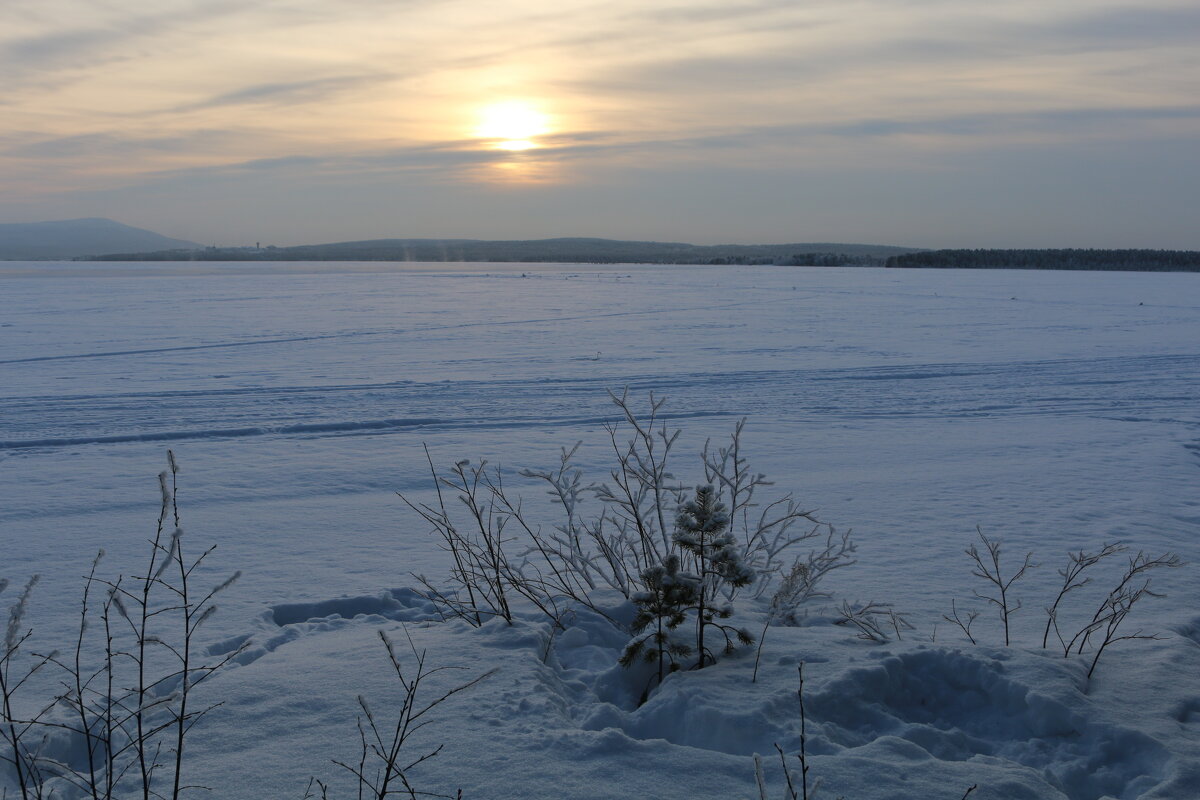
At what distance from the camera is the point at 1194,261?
6694 centimetres

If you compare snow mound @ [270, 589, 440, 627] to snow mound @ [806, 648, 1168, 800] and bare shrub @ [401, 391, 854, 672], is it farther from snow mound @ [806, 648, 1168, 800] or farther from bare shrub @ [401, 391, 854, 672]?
snow mound @ [806, 648, 1168, 800]

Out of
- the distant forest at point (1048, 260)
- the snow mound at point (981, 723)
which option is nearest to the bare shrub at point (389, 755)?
the snow mound at point (981, 723)

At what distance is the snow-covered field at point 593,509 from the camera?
9.37ft

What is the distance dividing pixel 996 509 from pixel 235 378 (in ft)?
29.3

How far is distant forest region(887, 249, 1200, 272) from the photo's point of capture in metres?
62.2

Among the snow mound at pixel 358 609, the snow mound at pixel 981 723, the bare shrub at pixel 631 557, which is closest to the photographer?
the snow mound at pixel 981 723

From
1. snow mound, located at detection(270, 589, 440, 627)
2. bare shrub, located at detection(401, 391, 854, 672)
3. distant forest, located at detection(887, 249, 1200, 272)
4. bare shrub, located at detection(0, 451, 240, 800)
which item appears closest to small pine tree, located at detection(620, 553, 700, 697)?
bare shrub, located at detection(401, 391, 854, 672)

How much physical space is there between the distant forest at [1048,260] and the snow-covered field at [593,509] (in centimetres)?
5227

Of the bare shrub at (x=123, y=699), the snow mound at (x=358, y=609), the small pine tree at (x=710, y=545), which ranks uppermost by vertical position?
the small pine tree at (x=710, y=545)

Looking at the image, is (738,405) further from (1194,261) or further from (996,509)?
(1194,261)

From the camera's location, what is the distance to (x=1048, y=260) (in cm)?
6831

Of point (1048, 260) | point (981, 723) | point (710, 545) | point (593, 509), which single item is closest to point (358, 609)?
point (710, 545)

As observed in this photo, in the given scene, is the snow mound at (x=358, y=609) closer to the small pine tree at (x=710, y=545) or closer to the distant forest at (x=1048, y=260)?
the small pine tree at (x=710, y=545)

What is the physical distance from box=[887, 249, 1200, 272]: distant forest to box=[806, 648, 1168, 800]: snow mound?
207 ft
